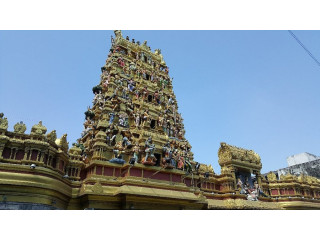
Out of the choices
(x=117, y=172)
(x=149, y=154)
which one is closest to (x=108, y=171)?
(x=117, y=172)

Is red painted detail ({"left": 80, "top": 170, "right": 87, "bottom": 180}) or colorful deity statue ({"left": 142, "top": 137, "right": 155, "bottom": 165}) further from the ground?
colorful deity statue ({"left": 142, "top": 137, "right": 155, "bottom": 165})

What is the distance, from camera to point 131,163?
14977 mm

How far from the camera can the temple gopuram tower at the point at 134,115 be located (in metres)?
16.2

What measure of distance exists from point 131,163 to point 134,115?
18.8 ft

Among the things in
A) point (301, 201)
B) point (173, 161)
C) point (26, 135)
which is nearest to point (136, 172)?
point (173, 161)

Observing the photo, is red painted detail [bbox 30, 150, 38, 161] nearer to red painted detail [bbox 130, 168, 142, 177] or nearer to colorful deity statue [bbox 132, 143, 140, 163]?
red painted detail [bbox 130, 168, 142, 177]

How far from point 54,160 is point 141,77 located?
43.7 ft

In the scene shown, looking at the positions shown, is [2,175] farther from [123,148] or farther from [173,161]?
[173,161]

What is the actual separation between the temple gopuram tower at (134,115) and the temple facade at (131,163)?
2.8 inches

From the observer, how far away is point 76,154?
1498cm

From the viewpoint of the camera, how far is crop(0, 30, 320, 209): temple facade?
1167cm

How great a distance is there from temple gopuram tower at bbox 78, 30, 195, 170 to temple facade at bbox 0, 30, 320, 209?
0.24ft

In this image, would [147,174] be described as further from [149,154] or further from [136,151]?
[136,151]

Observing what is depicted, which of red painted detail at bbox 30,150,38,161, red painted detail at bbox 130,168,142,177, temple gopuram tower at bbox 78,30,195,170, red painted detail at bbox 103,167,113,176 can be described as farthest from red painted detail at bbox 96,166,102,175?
red painted detail at bbox 30,150,38,161
